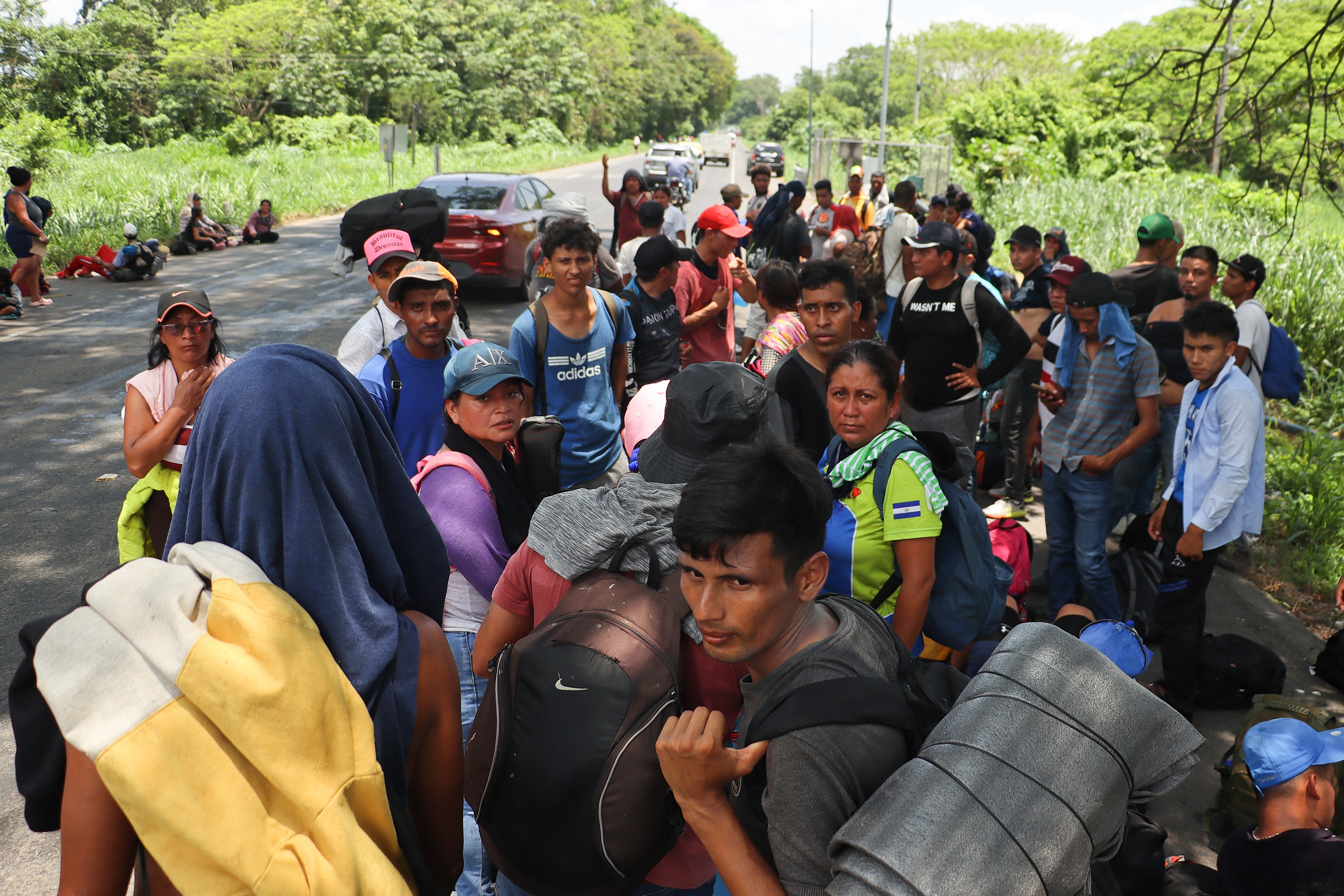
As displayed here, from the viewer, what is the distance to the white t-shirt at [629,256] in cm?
702

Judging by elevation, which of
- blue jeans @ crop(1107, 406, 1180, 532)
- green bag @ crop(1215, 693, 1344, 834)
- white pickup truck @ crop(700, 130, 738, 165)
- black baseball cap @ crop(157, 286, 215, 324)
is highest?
white pickup truck @ crop(700, 130, 738, 165)

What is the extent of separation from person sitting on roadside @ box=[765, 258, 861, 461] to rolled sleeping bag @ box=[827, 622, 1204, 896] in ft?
7.36

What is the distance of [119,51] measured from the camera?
3856 cm

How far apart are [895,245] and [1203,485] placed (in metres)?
4.79

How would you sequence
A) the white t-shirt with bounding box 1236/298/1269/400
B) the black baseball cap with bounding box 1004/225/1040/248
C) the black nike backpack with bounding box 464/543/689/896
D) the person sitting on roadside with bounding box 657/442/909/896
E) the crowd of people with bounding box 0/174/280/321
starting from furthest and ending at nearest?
1. the crowd of people with bounding box 0/174/280/321
2. the black baseball cap with bounding box 1004/225/1040/248
3. the white t-shirt with bounding box 1236/298/1269/400
4. the black nike backpack with bounding box 464/543/689/896
5. the person sitting on roadside with bounding box 657/442/909/896

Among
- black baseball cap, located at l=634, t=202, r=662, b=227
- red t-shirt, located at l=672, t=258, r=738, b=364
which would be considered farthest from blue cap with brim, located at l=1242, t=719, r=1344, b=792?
black baseball cap, located at l=634, t=202, r=662, b=227

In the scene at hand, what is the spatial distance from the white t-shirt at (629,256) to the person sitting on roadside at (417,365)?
9.71 ft

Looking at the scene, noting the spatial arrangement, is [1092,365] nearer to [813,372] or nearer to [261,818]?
[813,372]

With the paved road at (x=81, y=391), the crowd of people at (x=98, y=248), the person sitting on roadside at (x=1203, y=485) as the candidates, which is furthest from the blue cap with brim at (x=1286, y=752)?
the crowd of people at (x=98, y=248)

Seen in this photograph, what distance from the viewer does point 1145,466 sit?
17.1ft

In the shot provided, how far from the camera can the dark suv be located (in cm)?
4125

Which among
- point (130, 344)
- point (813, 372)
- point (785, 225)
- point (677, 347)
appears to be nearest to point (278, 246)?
point (130, 344)

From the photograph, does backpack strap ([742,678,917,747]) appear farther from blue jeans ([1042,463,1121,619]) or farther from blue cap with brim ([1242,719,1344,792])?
blue jeans ([1042,463,1121,619])

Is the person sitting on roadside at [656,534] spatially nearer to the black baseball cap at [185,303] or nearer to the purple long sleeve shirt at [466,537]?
the purple long sleeve shirt at [466,537]
